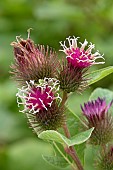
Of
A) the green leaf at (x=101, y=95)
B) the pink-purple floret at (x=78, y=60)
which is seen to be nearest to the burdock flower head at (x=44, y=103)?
the pink-purple floret at (x=78, y=60)

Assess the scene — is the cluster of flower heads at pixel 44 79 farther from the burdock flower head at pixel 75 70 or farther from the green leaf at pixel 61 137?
the green leaf at pixel 61 137

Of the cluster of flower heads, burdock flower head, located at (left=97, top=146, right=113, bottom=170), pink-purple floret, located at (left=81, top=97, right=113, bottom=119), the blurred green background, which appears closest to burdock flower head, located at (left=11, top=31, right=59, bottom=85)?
the cluster of flower heads

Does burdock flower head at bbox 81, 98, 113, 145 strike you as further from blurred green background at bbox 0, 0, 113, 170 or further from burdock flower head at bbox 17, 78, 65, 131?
blurred green background at bbox 0, 0, 113, 170

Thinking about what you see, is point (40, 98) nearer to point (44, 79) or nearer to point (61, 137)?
point (44, 79)

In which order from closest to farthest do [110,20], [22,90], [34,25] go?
[22,90], [110,20], [34,25]

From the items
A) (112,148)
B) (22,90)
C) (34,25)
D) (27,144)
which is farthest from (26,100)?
(34,25)

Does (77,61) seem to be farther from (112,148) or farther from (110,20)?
(110,20)
